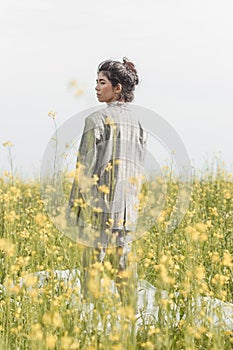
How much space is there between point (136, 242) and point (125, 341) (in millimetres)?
660

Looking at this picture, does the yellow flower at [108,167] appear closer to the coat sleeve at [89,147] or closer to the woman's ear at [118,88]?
the coat sleeve at [89,147]

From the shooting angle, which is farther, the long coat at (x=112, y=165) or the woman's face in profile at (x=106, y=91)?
the woman's face in profile at (x=106, y=91)

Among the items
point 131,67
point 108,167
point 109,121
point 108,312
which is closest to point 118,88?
point 131,67

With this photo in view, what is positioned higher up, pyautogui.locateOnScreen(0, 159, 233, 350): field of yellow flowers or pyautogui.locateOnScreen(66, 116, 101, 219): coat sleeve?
pyautogui.locateOnScreen(66, 116, 101, 219): coat sleeve

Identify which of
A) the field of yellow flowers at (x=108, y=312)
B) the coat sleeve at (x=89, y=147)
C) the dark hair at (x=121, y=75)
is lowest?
the field of yellow flowers at (x=108, y=312)

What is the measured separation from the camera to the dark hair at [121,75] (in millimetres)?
3555

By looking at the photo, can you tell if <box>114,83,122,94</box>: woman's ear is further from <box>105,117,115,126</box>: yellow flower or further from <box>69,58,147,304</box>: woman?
<box>105,117,115,126</box>: yellow flower

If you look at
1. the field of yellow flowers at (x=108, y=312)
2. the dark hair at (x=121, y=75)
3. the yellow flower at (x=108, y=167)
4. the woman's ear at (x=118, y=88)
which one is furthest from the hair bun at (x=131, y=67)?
the field of yellow flowers at (x=108, y=312)

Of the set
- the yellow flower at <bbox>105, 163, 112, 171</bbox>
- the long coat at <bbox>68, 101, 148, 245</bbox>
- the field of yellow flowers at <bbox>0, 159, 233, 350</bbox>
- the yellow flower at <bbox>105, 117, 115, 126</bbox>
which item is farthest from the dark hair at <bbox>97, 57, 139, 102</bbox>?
the field of yellow flowers at <bbox>0, 159, 233, 350</bbox>

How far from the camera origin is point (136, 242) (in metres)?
2.84

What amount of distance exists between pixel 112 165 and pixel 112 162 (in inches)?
1.3

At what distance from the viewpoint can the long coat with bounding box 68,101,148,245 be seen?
3234 millimetres

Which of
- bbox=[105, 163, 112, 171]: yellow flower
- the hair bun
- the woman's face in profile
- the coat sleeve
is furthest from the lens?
the hair bun

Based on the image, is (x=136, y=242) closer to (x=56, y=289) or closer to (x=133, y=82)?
(x=56, y=289)
